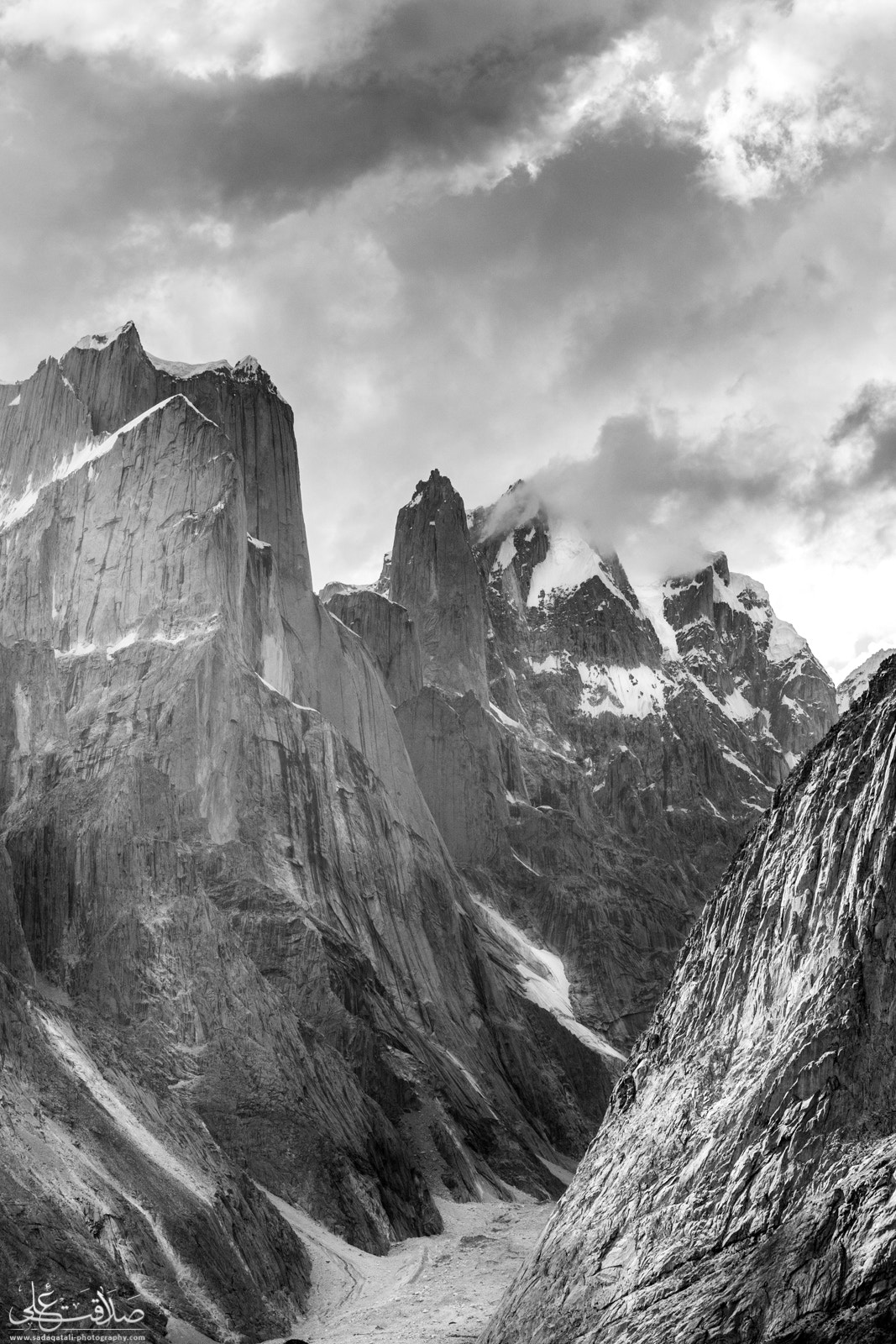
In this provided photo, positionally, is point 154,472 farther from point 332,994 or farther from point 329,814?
point 332,994

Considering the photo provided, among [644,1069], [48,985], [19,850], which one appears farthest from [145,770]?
[644,1069]

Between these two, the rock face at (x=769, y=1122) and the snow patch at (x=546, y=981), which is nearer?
the rock face at (x=769, y=1122)
